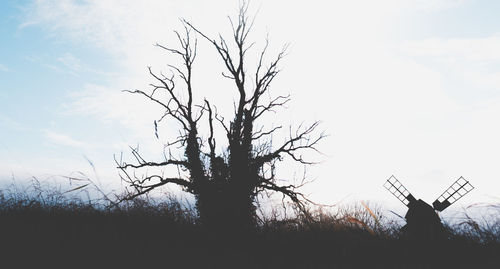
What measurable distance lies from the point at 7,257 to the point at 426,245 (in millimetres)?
A: 5568

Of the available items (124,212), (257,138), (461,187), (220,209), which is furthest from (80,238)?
(461,187)

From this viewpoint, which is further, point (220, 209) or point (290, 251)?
point (220, 209)

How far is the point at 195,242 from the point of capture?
4270 millimetres

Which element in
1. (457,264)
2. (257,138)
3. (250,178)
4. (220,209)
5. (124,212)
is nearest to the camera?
(457,264)

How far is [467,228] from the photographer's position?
490 cm

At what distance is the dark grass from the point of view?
3.38m

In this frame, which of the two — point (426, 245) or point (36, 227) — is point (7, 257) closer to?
point (36, 227)

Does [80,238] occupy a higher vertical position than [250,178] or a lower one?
lower

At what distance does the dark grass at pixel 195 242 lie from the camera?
11.1 feet

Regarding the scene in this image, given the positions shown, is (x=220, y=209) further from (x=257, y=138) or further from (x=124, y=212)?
(x=124, y=212)

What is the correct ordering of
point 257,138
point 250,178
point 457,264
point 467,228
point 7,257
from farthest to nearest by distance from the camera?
point 257,138 < point 250,178 < point 467,228 < point 457,264 < point 7,257

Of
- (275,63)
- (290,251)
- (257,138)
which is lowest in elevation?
(290,251)

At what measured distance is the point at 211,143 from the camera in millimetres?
13062

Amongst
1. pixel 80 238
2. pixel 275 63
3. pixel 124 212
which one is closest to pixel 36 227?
pixel 80 238
